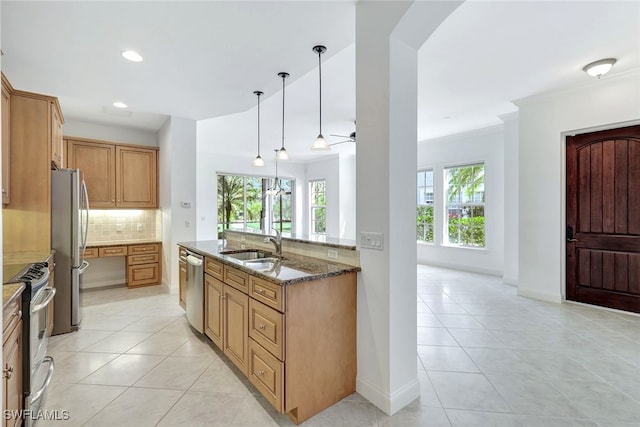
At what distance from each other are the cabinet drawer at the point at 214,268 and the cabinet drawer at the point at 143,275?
283 centimetres

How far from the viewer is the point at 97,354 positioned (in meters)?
2.87

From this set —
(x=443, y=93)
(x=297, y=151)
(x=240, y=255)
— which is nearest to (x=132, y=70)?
(x=240, y=255)

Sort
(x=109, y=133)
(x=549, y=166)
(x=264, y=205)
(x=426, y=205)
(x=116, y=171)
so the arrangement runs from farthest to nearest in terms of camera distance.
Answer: (x=264, y=205) < (x=426, y=205) < (x=109, y=133) < (x=116, y=171) < (x=549, y=166)

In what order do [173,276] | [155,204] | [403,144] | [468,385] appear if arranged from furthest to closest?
1. [155,204]
2. [173,276]
3. [468,385]
4. [403,144]

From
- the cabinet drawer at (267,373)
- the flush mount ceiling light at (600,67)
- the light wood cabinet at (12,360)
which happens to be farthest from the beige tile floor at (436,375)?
the flush mount ceiling light at (600,67)

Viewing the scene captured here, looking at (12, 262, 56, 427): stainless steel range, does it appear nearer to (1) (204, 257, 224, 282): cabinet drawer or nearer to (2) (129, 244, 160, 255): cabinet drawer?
(1) (204, 257, 224, 282): cabinet drawer

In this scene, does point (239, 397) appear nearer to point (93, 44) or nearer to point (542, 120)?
point (93, 44)

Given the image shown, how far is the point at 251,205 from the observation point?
29.0 feet

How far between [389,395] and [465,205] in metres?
5.11

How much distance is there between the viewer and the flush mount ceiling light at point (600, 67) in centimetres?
328

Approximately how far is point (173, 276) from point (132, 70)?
296 centimetres

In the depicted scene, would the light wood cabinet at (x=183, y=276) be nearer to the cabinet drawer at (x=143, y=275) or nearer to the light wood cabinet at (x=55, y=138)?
the light wood cabinet at (x=55, y=138)

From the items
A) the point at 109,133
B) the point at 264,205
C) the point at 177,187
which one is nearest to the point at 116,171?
the point at 109,133

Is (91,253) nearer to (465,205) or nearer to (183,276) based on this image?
(183,276)
